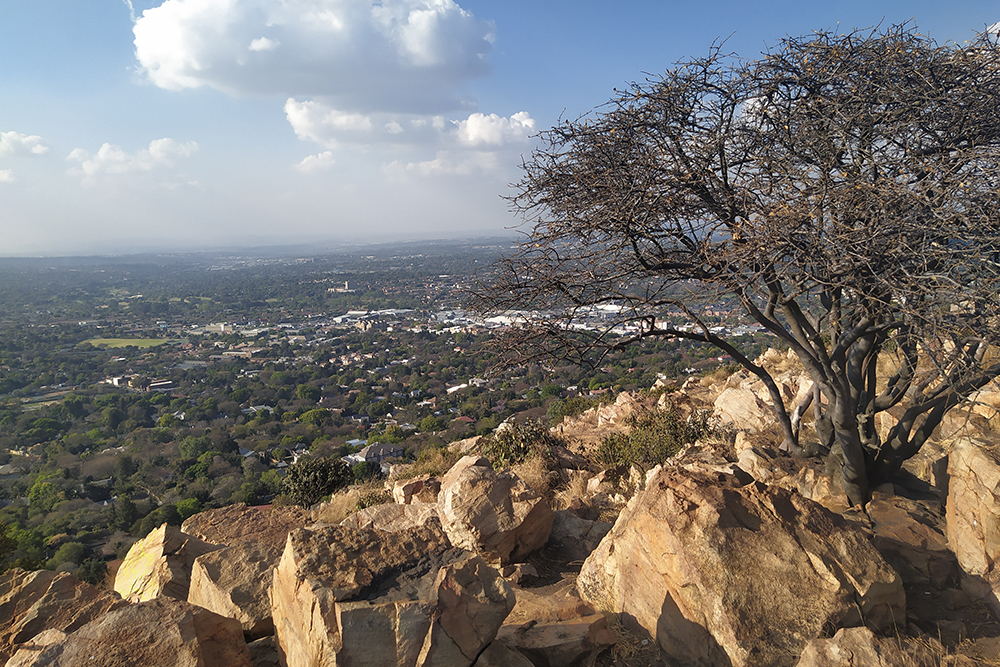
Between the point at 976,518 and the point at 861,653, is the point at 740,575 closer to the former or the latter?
the point at 861,653

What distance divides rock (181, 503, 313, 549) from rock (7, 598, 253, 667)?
2.65 m

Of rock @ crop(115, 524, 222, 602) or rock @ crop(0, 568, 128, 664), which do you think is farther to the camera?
rock @ crop(115, 524, 222, 602)

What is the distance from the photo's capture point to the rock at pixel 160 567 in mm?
4445

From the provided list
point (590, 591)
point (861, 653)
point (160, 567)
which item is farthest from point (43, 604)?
point (861, 653)

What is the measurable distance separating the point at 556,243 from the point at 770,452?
146 inches

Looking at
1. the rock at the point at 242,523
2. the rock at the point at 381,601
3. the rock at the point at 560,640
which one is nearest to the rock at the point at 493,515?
the rock at the point at 560,640

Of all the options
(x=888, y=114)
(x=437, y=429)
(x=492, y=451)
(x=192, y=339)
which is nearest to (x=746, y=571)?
(x=888, y=114)

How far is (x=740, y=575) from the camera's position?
11.6 ft

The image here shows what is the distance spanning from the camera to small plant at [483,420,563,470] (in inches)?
358

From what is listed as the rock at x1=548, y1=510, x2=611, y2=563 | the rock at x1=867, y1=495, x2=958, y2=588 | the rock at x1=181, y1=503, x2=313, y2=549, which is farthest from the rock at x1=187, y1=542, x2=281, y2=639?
the rock at x1=867, y1=495, x2=958, y2=588

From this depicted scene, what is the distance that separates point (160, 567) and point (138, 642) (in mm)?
2164

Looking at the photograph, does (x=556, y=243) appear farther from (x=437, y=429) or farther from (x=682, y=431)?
(x=437, y=429)

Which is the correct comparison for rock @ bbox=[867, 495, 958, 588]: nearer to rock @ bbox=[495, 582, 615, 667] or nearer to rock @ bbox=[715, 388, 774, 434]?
rock @ bbox=[495, 582, 615, 667]

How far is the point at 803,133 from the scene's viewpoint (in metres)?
5.09
